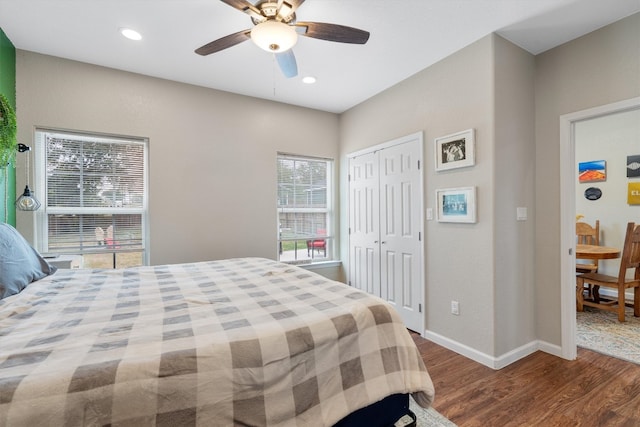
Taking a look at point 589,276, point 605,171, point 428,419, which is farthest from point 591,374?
point 605,171

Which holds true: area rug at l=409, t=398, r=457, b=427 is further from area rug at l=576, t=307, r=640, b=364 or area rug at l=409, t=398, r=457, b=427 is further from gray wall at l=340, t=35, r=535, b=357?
area rug at l=576, t=307, r=640, b=364

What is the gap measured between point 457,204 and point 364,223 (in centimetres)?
138

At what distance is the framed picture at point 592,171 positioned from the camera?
4.11 meters

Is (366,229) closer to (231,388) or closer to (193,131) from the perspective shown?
(193,131)

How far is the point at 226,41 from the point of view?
1864 millimetres

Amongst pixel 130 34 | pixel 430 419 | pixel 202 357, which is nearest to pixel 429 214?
pixel 430 419

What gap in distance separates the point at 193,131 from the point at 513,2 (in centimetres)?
313

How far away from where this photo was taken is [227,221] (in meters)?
3.36

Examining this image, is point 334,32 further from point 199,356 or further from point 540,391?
point 540,391

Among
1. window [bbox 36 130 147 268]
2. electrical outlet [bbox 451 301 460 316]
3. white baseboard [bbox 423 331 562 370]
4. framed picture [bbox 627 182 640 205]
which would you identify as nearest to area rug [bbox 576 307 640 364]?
white baseboard [bbox 423 331 562 370]

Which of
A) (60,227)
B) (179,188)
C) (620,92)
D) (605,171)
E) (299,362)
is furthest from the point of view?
(605,171)

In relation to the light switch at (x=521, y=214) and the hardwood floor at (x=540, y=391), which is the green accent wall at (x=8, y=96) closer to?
the hardwood floor at (x=540, y=391)

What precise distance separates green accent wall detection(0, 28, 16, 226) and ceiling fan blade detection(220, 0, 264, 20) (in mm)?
2146

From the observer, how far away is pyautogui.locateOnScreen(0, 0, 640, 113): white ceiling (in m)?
1.98
